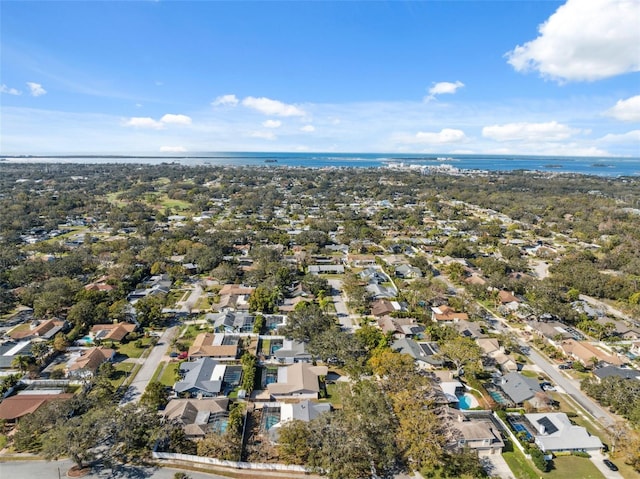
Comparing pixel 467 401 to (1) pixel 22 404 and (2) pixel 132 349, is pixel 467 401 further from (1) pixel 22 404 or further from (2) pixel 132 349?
(1) pixel 22 404

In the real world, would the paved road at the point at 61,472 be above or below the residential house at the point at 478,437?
below

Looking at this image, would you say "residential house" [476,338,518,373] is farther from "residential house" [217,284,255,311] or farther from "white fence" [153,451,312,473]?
"residential house" [217,284,255,311]

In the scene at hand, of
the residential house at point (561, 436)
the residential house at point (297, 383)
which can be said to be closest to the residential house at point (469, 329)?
the residential house at point (561, 436)

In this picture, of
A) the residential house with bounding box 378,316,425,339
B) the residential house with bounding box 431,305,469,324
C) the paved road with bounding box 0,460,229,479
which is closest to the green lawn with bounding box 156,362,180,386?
the paved road with bounding box 0,460,229,479

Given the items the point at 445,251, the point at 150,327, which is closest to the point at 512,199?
the point at 445,251

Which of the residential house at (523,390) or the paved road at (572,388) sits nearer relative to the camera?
the paved road at (572,388)

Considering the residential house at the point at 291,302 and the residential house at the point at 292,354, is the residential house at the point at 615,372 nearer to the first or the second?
the residential house at the point at 292,354

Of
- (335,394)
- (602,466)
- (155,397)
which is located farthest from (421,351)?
(155,397)
